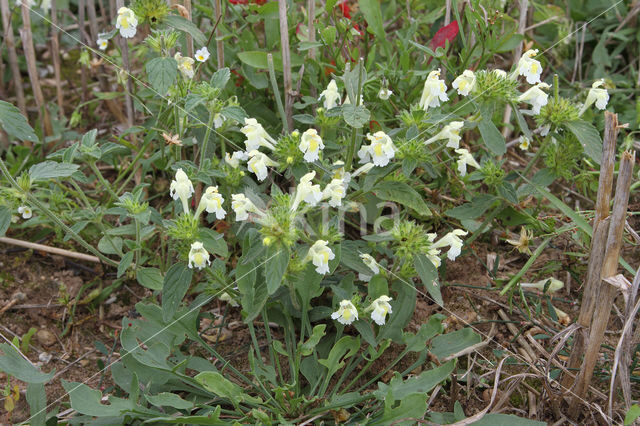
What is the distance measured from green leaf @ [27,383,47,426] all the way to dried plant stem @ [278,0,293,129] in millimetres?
1161

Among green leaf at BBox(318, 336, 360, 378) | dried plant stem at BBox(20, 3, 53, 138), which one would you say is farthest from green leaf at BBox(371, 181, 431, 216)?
dried plant stem at BBox(20, 3, 53, 138)

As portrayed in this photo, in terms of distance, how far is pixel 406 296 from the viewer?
73.4 inches

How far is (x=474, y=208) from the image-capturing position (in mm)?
1984

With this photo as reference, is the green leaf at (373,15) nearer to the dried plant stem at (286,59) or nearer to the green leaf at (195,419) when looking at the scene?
the dried plant stem at (286,59)

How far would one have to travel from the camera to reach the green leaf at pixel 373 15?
2.24m

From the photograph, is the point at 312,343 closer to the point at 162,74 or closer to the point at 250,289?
the point at 250,289

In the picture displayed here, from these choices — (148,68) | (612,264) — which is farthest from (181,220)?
(612,264)

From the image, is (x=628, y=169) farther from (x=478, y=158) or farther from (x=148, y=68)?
(x=148, y=68)

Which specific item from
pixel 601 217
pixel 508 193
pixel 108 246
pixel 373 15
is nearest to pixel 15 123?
pixel 108 246

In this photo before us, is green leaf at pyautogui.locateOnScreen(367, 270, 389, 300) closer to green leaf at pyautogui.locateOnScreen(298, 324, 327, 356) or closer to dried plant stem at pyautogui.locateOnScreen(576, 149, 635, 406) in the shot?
green leaf at pyautogui.locateOnScreen(298, 324, 327, 356)

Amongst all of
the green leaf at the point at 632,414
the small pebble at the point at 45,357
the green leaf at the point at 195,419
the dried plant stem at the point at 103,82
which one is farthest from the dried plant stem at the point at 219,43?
the green leaf at the point at 632,414

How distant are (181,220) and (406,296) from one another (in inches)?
27.8

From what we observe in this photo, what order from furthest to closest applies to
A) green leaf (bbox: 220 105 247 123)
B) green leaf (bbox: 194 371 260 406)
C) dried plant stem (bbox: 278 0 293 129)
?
dried plant stem (bbox: 278 0 293 129) < green leaf (bbox: 220 105 247 123) < green leaf (bbox: 194 371 260 406)

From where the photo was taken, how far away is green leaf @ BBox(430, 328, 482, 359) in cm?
179
